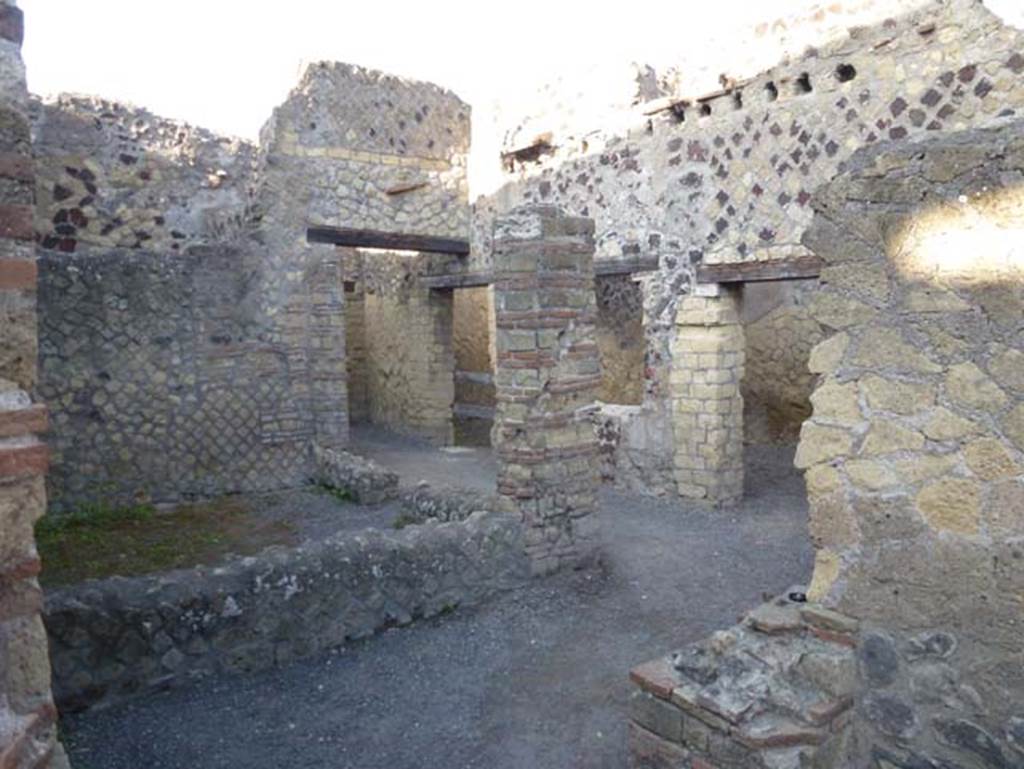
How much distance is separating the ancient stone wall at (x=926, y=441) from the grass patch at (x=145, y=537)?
4.77 metres

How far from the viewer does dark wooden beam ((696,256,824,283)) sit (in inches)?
268

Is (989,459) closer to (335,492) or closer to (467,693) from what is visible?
(467,693)

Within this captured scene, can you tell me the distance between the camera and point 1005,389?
7.84 ft

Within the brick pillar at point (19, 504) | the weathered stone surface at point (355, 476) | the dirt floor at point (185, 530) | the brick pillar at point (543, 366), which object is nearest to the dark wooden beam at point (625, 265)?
the brick pillar at point (543, 366)

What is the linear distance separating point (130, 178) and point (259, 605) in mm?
7073

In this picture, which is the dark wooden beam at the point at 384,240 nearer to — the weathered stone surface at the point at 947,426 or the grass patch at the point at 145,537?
the grass patch at the point at 145,537

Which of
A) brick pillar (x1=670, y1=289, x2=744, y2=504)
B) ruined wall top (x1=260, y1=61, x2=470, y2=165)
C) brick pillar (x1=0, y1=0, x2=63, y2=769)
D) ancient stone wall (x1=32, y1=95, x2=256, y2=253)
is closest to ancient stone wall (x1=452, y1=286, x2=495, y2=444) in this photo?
ruined wall top (x1=260, y1=61, x2=470, y2=165)

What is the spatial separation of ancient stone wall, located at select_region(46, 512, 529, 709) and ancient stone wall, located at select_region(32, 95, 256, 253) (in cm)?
579

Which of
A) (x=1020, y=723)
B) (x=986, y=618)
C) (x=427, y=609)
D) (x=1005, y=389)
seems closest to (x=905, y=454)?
(x=1005, y=389)

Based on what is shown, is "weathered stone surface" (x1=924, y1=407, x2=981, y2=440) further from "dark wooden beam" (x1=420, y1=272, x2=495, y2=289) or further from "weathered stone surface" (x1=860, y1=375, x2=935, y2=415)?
"dark wooden beam" (x1=420, y1=272, x2=495, y2=289)

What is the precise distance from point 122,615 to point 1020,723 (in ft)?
12.0

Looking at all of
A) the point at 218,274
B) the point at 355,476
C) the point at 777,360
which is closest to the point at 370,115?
the point at 218,274

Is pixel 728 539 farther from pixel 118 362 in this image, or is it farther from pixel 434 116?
pixel 434 116

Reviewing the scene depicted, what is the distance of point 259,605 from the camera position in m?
4.14
